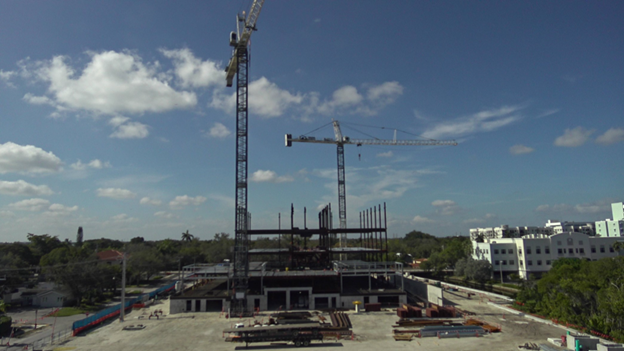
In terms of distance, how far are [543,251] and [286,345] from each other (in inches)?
3277

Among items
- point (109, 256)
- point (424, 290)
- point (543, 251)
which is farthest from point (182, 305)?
point (543, 251)

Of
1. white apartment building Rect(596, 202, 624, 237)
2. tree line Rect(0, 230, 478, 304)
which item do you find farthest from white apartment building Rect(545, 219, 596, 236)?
tree line Rect(0, 230, 478, 304)

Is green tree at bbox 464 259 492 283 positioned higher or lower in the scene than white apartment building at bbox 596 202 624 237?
lower

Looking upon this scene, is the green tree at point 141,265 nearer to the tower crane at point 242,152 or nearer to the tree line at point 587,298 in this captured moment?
the tower crane at point 242,152

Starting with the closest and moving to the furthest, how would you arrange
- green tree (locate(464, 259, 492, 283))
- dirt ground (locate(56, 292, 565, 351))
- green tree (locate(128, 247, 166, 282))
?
dirt ground (locate(56, 292, 565, 351)) → green tree (locate(464, 259, 492, 283)) → green tree (locate(128, 247, 166, 282))

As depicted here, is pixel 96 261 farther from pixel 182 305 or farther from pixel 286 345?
pixel 286 345

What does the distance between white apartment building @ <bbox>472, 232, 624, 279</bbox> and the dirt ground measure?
50.7 m

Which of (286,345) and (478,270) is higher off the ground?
(478,270)

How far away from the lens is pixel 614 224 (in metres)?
161

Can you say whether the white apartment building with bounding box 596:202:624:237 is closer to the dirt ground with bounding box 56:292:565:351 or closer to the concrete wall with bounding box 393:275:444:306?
the concrete wall with bounding box 393:275:444:306

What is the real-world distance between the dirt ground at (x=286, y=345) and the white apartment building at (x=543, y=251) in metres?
50.7

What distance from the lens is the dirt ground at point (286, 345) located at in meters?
35.6

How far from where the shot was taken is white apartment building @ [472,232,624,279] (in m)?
91.9

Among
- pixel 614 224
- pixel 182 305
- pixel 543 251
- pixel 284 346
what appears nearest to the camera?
pixel 284 346
